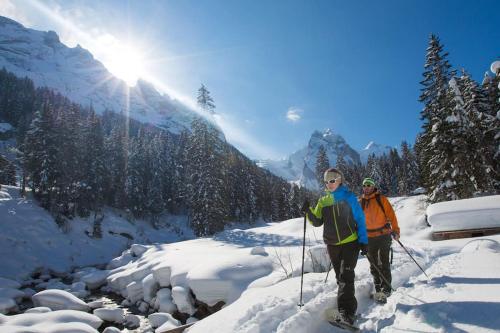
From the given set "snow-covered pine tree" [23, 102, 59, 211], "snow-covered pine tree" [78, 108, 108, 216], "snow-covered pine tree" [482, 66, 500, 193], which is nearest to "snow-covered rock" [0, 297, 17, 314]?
"snow-covered pine tree" [23, 102, 59, 211]

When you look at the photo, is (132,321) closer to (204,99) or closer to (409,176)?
(204,99)

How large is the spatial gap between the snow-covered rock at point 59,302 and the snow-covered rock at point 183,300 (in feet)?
17.2

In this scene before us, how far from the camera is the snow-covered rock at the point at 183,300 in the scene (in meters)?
10.9

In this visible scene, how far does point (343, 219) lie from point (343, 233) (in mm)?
221

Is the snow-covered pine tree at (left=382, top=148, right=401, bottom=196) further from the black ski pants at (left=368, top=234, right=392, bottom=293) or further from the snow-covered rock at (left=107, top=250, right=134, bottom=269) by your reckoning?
the black ski pants at (left=368, top=234, right=392, bottom=293)

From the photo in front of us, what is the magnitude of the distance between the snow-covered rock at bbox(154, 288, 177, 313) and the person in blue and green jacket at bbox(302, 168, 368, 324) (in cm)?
889

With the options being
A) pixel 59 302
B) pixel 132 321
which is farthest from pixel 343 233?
pixel 59 302

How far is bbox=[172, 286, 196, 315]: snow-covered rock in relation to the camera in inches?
431

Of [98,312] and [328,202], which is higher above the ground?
[328,202]

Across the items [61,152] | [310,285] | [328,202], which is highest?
[61,152]

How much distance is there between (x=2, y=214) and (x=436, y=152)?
3947 centimetres

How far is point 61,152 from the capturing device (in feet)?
123

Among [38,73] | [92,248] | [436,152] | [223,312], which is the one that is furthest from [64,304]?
[38,73]

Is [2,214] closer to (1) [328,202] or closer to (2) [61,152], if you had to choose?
(2) [61,152]
